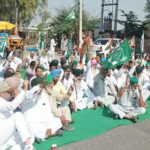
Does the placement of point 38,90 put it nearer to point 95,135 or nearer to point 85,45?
point 95,135

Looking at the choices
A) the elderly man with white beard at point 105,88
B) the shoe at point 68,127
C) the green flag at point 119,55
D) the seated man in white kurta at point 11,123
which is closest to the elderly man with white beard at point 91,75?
the elderly man with white beard at point 105,88

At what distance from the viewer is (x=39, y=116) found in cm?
754

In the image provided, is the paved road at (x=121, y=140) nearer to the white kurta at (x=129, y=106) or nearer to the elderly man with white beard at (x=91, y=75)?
the white kurta at (x=129, y=106)

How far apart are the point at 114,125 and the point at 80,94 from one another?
1.85 m

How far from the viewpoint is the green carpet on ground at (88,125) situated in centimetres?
756

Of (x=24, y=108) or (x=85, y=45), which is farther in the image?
(x=85, y=45)

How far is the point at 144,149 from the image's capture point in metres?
7.40

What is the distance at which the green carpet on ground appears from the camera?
24.8 feet

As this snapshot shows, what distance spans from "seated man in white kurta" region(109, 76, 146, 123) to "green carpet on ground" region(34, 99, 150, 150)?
0.20 m

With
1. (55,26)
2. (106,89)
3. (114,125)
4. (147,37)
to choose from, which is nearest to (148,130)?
(114,125)

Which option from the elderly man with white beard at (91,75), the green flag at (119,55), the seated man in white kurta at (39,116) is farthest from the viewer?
the elderly man with white beard at (91,75)

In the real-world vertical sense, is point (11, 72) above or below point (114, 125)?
above

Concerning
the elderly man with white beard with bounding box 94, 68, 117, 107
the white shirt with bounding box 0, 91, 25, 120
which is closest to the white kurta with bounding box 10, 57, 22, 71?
the elderly man with white beard with bounding box 94, 68, 117, 107

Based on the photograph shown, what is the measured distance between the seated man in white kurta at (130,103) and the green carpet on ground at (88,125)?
0.20 metres
